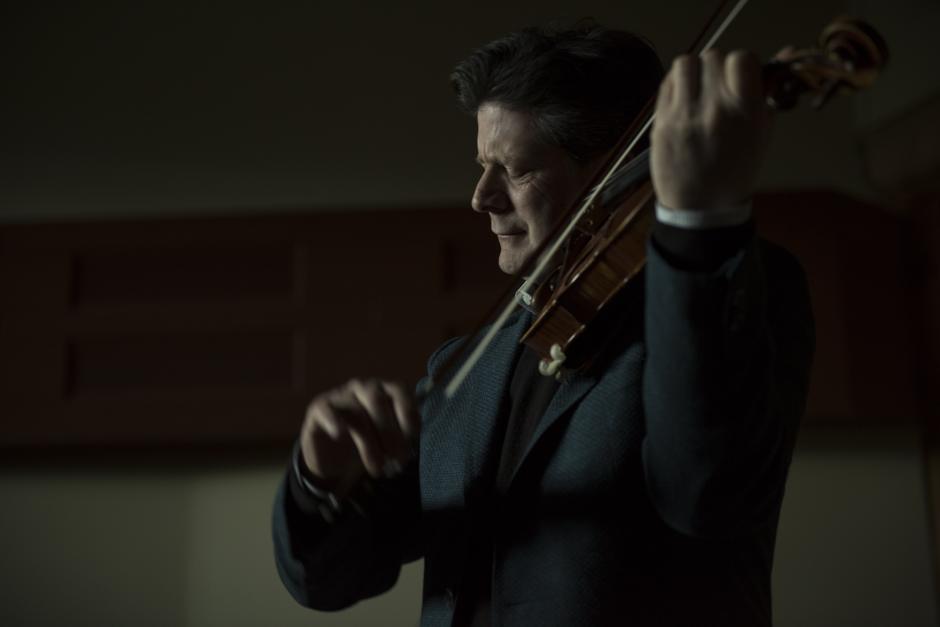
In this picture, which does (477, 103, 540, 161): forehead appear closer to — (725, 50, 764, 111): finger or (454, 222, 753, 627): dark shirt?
(454, 222, 753, 627): dark shirt

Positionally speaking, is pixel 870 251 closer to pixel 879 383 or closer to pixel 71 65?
pixel 879 383

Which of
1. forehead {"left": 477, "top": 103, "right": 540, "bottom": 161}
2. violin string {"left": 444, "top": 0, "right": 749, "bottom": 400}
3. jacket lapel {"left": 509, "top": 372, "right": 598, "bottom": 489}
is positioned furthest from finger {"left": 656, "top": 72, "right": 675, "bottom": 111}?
forehead {"left": 477, "top": 103, "right": 540, "bottom": 161}

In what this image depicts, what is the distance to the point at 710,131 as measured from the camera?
674 millimetres

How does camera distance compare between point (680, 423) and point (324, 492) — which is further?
point (324, 492)

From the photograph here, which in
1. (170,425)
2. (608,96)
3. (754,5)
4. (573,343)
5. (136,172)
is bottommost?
(170,425)

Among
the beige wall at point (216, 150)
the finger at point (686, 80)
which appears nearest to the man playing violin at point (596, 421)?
the finger at point (686, 80)

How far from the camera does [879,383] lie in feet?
8.36

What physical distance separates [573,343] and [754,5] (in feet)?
7.16

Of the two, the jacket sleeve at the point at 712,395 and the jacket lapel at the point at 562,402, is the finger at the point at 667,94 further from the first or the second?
the jacket lapel at the point at 562,402

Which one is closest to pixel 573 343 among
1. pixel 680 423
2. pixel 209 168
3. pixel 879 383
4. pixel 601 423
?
pixel 601 423

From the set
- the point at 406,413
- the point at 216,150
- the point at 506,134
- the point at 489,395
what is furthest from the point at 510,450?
the point at 216,150

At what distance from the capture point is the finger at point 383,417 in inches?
34.4

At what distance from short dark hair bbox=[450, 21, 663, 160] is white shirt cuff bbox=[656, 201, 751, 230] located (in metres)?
0.43

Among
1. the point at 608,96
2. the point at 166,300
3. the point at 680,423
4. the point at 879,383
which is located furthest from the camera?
the point at 166,300
